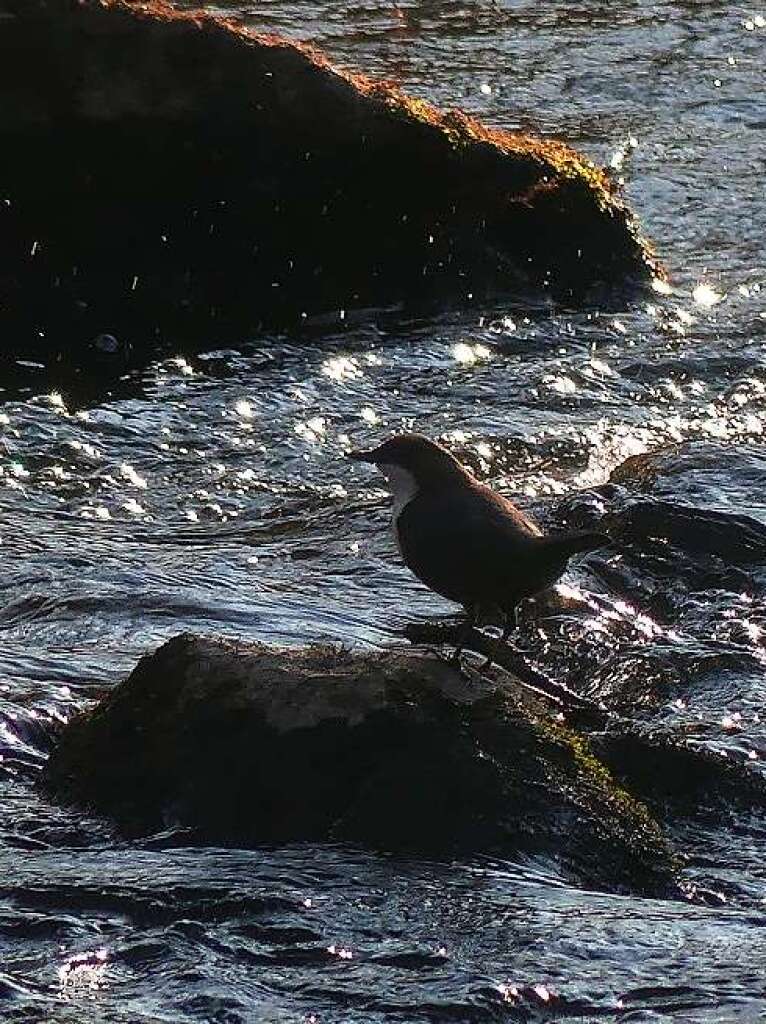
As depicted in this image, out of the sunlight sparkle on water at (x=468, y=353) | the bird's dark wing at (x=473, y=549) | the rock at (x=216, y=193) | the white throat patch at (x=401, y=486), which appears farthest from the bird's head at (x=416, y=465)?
the rock at (x=216, y=193)

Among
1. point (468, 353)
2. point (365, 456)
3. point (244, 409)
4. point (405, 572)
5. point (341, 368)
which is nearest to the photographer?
point (365, 456)

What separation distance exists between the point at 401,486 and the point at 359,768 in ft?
4.88

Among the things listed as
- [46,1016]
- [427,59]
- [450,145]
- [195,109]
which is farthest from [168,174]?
[46,1016]

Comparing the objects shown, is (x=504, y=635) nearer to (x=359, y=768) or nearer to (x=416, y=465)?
(x=416, y=465)

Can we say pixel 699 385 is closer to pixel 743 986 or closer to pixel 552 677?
pixel 552 677

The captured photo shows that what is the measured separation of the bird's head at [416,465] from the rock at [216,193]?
9.56 ft

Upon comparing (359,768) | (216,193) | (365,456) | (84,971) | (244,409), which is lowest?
(84,971)

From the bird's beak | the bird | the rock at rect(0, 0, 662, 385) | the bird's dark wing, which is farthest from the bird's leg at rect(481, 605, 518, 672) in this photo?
the rock at rect(0, 0, 662, 385)

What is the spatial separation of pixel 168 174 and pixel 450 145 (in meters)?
1.44

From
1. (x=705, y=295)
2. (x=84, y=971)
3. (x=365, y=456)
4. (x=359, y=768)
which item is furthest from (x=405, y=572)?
(x=705, y=295)

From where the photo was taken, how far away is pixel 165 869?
13.9 feet

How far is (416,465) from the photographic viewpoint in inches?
223

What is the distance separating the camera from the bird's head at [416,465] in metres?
5.48

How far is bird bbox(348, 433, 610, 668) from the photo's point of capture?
4914 millimetres
